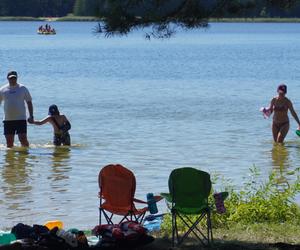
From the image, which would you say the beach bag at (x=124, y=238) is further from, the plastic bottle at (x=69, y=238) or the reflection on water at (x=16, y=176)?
the reflection on water at (x=16, y=176)

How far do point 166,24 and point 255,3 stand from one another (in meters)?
0.81

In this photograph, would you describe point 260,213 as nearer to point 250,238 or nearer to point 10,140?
point 250,238

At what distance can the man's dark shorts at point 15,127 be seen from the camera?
16969mm

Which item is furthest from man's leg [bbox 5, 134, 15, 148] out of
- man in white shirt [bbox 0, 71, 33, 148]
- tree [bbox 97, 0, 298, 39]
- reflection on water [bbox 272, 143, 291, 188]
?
tree [bbox 97, 0, 298, 39]

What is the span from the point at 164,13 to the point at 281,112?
11.0 metres

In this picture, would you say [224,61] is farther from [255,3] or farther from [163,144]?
[255,3]

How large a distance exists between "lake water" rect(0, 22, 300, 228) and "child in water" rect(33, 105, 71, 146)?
0.24 meters

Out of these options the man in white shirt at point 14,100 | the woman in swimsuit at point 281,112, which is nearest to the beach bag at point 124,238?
the man in white shirt at point 14,100

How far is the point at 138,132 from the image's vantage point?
75.6 ft

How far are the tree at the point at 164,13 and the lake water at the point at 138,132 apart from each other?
1.17 feet

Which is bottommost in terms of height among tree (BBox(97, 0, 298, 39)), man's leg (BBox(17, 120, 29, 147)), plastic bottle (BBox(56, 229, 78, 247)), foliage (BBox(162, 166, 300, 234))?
man's leg (BBox(17, 120, 29, 147))

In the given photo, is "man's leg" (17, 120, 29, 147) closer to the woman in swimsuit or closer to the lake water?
the lake water

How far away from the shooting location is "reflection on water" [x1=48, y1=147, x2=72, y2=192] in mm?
14430

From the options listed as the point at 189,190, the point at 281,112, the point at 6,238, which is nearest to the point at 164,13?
the point at 189,190
